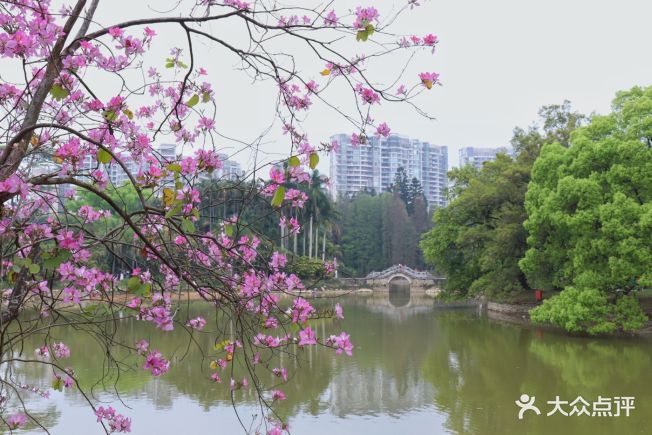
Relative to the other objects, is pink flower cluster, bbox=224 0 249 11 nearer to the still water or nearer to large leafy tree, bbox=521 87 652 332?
the still water

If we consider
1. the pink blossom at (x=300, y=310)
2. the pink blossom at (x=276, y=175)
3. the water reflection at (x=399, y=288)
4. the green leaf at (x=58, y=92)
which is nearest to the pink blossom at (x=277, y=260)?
the pink blossom at (x=300, y=310)

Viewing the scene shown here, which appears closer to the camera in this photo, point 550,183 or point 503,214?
point 550,183

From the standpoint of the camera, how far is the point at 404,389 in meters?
7.91

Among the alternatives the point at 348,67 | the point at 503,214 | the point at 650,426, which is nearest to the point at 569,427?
the point at 650,426

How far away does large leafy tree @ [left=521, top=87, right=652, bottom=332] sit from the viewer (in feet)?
37.0

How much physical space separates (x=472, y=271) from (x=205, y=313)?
7.94 meters

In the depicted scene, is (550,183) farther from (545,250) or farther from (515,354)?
(515,354)

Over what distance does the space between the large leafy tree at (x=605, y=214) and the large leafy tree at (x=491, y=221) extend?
10.7 ft

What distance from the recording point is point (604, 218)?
37.4ft

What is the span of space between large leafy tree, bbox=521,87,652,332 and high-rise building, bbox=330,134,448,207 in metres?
48.4

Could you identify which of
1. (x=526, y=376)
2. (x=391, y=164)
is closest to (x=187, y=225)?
(x=526, y=376)

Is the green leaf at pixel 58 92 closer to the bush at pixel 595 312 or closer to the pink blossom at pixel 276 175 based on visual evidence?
the pink blossom at pixel 276 175

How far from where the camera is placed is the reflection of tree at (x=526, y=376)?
6316mm

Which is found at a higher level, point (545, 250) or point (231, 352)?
point (545, 250)
